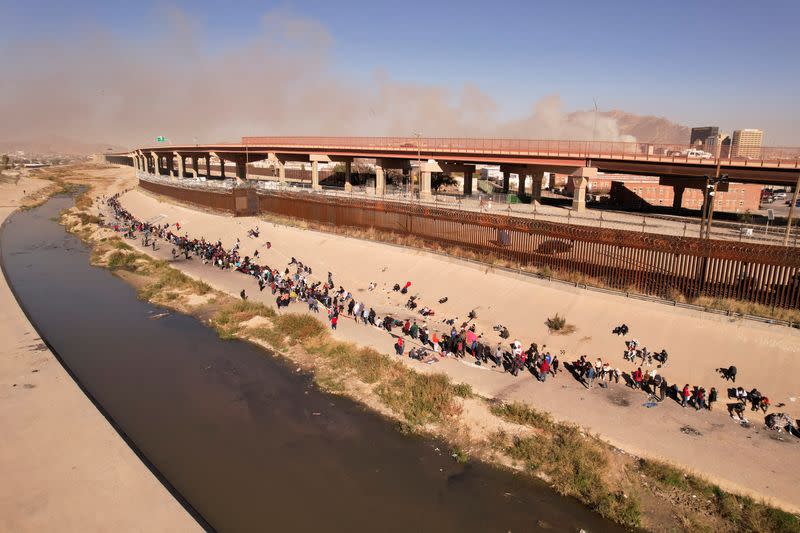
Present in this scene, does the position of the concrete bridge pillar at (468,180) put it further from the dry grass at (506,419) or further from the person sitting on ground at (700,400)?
the person sitting on ground at (700,400)

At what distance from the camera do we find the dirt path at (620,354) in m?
11.8

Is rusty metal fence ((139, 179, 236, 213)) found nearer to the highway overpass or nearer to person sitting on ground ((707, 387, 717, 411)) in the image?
the highway overpass

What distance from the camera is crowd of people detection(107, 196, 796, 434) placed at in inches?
555

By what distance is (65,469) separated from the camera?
Answer: 1174 centimetres

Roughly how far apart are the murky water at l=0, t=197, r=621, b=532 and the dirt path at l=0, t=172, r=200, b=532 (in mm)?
764

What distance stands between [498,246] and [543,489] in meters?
14.0

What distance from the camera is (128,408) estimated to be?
15516 mm

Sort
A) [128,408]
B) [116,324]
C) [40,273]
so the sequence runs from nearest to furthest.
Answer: [128,408], [116,324], [40,273]

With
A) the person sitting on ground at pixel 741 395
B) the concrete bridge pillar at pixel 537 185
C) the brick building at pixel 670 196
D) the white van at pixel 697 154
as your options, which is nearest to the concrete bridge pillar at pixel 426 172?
the concrete bridge pillar at pixel 537 185

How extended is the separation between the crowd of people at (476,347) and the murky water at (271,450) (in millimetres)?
→ 3925

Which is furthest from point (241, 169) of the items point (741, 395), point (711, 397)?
point (741, 395)

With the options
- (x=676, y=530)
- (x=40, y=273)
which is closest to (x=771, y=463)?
(x=676, y=530)

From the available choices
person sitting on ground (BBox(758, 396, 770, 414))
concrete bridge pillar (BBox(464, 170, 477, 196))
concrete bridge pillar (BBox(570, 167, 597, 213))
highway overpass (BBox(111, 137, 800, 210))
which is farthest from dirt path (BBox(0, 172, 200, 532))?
concrete bridge pillar (BBox(464, 170, 477, 196))

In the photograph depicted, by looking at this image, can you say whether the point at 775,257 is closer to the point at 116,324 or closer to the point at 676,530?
the point at 676,530
